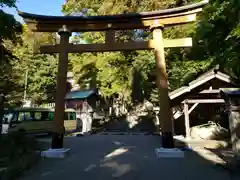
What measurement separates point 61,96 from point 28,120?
8306 mm

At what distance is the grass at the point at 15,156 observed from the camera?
5.22 m

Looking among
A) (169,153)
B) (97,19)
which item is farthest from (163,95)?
(97,19)

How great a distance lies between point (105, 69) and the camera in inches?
814

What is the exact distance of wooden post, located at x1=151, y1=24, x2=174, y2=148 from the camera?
7.13 m

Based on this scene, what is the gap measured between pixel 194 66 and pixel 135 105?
9627 millimetres

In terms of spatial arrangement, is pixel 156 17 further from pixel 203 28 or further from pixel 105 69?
pixel 105 69

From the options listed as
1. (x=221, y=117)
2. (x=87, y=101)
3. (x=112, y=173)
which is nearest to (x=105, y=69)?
(x=87, y=101)

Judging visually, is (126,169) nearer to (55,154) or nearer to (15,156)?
(55,154)

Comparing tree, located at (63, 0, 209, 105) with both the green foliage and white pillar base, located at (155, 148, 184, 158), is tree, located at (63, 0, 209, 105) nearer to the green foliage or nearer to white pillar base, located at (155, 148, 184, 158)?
the green foliage

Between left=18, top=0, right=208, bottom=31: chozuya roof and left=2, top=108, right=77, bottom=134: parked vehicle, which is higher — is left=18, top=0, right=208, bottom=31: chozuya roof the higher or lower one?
the higher one

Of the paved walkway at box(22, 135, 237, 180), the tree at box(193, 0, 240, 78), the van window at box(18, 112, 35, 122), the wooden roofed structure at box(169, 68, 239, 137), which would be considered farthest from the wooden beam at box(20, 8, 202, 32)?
the van window at box(18, 112, 35, 122)

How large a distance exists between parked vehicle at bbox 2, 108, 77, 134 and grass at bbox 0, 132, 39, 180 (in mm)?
5592

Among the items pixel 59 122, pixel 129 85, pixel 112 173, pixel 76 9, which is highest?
pixel 76 9

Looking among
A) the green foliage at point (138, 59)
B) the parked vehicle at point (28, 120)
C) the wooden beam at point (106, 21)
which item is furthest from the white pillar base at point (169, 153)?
the parked vehicle at point (28, 120)
